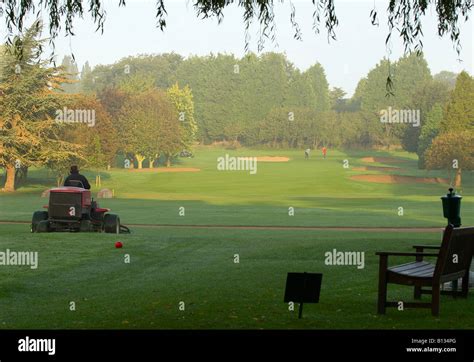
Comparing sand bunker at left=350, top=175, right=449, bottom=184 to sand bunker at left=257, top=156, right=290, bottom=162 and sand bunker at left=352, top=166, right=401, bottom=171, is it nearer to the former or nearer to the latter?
sand bunker at left=352, top=166, right=401, bottom=171

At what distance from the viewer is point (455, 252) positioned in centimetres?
1125

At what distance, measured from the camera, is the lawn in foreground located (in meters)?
11.5

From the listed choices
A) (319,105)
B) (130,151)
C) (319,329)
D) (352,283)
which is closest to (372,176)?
(319,105)

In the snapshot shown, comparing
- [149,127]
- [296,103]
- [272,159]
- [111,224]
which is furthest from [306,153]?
[111,224]

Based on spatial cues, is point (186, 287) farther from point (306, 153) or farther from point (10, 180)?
point (306, 153)

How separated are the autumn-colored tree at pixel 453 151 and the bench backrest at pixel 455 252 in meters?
62.6

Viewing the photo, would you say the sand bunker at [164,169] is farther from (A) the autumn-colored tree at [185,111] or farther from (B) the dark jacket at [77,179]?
(B) the dark jacket at [77,179]

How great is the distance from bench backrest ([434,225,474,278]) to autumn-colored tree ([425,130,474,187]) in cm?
6262

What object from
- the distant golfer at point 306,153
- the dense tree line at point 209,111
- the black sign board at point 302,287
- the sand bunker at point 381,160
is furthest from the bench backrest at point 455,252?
the sand bunker at point 381,160

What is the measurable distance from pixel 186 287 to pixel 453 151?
6023cm

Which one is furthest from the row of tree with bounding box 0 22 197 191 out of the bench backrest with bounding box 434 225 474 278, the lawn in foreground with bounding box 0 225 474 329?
the bench backrest with bounding box 434 225 474 278

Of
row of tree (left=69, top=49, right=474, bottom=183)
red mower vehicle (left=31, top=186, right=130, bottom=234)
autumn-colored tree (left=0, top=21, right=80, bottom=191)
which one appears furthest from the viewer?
row of tree (left=69, top=49, right=474, bottom=183)

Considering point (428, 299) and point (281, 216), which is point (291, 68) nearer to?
point (281, 216)
